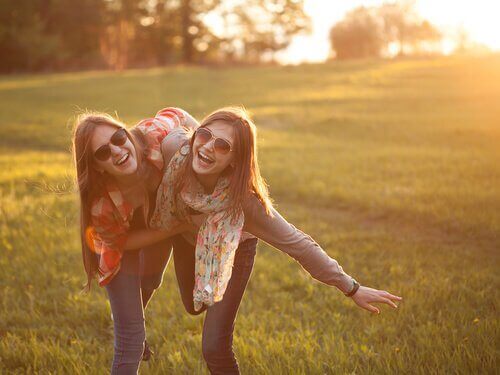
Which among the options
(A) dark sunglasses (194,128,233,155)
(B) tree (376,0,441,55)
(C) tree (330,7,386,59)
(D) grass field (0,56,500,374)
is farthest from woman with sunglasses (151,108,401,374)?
(B) tree (376,0,441,55)

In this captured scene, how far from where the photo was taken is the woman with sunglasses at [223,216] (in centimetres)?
275

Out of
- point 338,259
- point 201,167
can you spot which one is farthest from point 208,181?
point 338,259

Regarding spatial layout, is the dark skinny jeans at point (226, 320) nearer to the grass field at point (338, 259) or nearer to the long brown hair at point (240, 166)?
the long brown hair at point (240, 166)

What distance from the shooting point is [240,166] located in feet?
9.14

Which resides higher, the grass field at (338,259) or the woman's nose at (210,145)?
the woman's nose at (210,145)

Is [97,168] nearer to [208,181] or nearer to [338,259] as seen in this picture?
[208,181]

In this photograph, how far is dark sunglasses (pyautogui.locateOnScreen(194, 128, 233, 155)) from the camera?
107 inches

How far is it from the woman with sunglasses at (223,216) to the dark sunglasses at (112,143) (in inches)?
11.5

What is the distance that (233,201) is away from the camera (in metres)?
2.75

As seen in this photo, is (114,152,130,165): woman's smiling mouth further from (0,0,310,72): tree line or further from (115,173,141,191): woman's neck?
(0,0,310,72): tree line

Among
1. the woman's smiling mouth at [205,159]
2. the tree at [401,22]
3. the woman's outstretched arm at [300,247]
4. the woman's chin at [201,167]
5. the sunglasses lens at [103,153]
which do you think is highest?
the tree at [401,22]

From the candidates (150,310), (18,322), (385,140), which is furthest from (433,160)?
(18,322)

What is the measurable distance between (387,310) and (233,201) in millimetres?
2425

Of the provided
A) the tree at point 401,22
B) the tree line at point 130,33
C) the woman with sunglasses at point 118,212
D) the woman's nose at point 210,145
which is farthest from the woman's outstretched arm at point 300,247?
the tree at point 401,22
